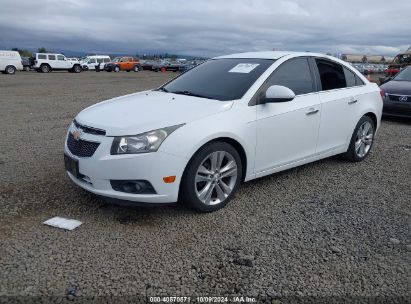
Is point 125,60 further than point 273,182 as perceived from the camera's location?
Yes

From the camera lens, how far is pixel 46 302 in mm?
2533

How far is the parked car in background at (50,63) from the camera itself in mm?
35844

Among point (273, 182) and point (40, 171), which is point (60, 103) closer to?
point (40, 171)

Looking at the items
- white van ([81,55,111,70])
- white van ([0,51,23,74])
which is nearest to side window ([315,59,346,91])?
white van ([0,51,23,74])

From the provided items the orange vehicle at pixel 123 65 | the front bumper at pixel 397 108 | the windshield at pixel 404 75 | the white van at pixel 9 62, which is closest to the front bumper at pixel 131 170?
the front bumper at pixel 397 108

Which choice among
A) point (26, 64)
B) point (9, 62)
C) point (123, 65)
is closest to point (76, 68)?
point (26, 64)

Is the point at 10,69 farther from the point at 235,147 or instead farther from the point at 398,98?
the point at 235,147

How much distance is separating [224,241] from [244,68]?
220 cm

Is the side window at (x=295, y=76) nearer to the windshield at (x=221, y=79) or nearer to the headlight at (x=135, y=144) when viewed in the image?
the windshield at (x=221, y=79)

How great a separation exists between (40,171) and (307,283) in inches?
150

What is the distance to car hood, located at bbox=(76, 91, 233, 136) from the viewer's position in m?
3.51

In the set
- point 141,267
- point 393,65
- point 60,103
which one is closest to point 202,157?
point 141,267

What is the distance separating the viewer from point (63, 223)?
3.61 m

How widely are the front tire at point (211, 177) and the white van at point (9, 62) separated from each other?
3202 centimetres
